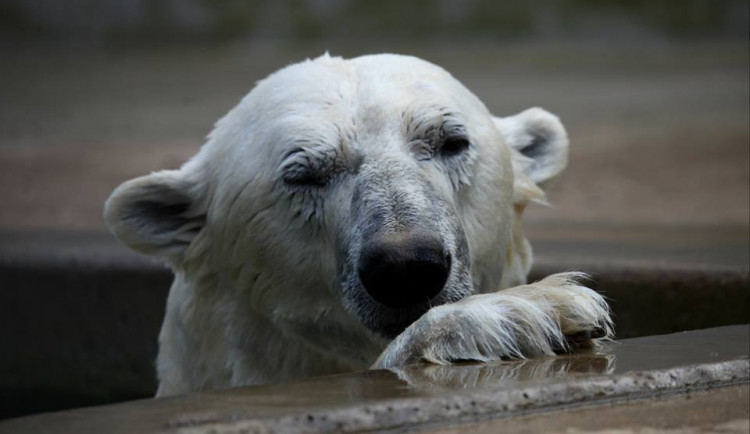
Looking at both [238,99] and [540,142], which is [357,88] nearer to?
[540,142]

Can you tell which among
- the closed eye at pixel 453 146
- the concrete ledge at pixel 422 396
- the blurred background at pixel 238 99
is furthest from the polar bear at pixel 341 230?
the blurred background at pixel 238 99

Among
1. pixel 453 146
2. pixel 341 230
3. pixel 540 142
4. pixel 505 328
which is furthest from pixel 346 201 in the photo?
pixel 540 142

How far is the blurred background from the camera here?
398 cm

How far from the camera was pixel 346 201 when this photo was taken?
7.84 feet

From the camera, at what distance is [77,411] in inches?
61.2

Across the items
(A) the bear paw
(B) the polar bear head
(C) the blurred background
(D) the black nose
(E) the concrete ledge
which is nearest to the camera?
(E) the concrete ledge

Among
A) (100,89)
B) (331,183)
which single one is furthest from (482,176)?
(100,89)

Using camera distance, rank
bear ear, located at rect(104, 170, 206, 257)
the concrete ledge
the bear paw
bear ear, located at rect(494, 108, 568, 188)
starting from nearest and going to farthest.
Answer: the concrete ledge → the bear paw → bear ear, located at rect(104, 170, 206, 257) → bear ear, located at rect(494, 108, 568, 188)

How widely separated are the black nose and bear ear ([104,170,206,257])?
70 cm

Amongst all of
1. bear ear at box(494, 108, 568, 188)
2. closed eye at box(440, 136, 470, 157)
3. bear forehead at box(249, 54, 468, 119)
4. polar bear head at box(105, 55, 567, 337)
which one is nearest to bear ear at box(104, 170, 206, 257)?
polar bear head at box(105, 55, 567, 337)

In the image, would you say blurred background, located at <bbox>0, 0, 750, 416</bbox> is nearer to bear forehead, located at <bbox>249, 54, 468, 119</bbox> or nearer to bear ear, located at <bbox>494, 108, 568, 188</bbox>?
bear ear, located at <bbox>494, 108, 568, 188</bbox>

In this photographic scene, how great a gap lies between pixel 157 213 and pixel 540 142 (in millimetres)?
981

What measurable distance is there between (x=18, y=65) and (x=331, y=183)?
9329 millimetres

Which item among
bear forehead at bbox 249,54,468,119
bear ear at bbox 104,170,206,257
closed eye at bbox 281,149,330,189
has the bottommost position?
bear ear at bbox 104,170,206,257
